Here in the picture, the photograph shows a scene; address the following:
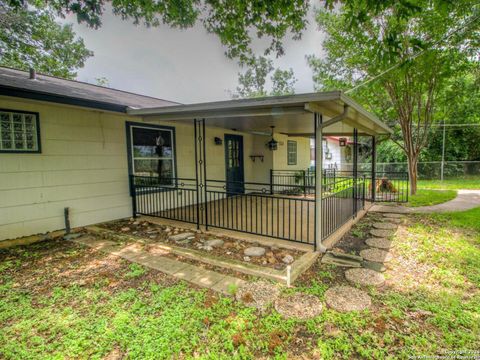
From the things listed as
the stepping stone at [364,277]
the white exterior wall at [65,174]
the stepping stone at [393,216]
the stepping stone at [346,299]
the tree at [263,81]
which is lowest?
the stepping stone at [346,299]

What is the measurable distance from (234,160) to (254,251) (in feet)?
17.9

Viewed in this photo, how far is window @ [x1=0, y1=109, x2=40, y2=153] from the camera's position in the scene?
13.5 feet

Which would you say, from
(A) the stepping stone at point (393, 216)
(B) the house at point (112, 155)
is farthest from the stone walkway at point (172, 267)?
(A) the stepping stone at point (393, 216)

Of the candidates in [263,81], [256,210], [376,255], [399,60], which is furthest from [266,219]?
[263,81]

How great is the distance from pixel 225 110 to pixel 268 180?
19.7 feet

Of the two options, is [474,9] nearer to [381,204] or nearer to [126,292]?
[381,204]

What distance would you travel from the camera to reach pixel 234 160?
8.95 m

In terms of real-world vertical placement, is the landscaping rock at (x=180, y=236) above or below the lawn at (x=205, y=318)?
above

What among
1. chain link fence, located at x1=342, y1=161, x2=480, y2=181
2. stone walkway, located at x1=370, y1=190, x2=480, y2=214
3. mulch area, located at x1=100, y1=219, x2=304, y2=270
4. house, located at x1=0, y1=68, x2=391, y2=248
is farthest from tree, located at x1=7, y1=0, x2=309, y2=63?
chain link fence, located at x1=342, y1=161, x2=480, y2=181

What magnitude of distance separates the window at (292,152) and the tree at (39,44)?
11786 millimetres

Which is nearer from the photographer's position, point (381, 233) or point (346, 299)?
point (346, 299)

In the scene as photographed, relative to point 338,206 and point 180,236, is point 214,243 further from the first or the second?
point 338,206

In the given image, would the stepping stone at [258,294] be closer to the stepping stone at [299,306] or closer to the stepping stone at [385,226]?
the stepping stone at [299,306]

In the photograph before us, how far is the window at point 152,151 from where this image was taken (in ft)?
19.4
